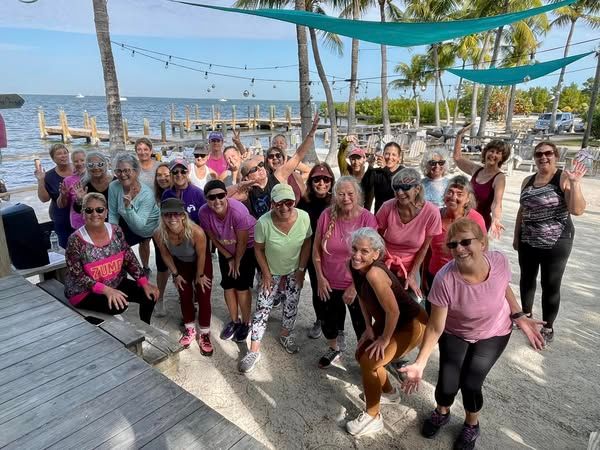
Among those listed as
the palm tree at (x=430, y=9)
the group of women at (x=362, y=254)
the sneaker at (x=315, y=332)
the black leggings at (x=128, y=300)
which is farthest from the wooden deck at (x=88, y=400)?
the palm tree at (x=430, y=9)

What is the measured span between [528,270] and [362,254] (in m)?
2.00

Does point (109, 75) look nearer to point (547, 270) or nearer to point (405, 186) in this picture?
point (405, 186)

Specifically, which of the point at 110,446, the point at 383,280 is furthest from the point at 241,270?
the point at 110,446

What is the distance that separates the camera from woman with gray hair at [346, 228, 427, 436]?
86.7 inches

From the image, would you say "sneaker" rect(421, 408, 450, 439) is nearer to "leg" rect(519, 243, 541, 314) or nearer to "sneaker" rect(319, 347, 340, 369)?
"sneaker" rect(319, 347, 340, 369)

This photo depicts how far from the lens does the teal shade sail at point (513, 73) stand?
9.62 meters

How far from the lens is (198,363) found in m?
3.19

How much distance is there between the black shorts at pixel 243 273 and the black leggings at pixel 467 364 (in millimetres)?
1716

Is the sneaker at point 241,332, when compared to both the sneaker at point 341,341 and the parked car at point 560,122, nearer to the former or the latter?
the sneaker at point 341,341

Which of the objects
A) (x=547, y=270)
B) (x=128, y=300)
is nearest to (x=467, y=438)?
(x=547, y=270)

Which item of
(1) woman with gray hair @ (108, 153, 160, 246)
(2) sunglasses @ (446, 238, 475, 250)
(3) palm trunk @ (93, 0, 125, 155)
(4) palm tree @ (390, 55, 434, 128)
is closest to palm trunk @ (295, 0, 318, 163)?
(3) palm trunk @ (93, 0, 125, 155)

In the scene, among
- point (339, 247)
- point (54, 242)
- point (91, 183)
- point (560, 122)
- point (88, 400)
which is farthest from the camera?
point (560, 122)

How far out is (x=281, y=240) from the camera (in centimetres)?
296

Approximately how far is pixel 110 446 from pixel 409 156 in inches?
474
